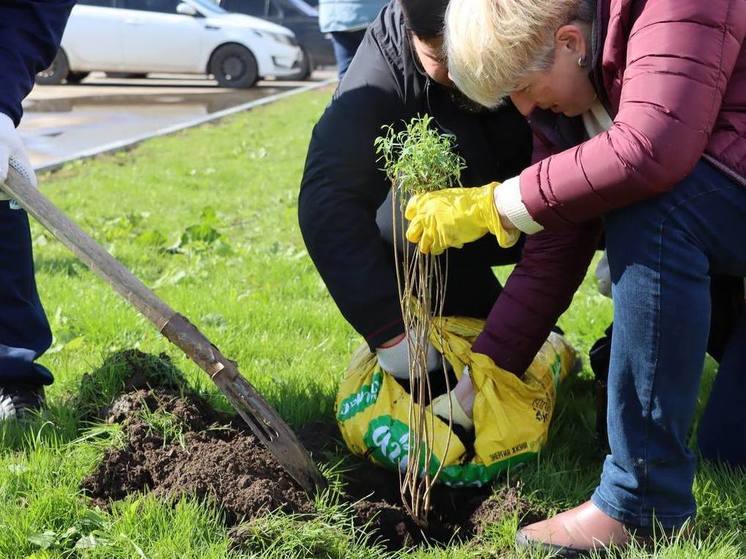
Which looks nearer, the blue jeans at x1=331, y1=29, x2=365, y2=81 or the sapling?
the sapling

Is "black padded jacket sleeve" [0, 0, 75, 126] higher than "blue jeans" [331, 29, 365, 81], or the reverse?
"black padded jacket sleeve" [0, 0, 75, 126]

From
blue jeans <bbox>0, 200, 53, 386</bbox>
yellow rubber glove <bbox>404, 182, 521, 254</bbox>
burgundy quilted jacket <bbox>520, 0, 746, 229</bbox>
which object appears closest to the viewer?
burgundy quilted jacket <bbox>520, 0, 746, 229</bbox>

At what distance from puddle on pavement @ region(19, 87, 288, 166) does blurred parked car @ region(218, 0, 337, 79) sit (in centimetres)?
374

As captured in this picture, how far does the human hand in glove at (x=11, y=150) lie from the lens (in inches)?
104

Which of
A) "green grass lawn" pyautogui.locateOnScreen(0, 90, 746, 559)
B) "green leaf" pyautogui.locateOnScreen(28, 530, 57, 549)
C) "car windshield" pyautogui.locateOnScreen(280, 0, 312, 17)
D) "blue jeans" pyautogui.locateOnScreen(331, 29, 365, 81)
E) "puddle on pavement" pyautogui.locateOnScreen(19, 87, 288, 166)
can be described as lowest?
"car windshield" pyautogui.locateOnScreen(280, 0, 312, 17)

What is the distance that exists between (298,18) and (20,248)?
1562 cm

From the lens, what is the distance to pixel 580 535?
2.31m

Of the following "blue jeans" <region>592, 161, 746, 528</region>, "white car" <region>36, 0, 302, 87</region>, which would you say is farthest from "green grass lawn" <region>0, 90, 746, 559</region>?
"white car" <region>36, 0, 302, 87</region>

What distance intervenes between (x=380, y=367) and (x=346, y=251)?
1.18 ft

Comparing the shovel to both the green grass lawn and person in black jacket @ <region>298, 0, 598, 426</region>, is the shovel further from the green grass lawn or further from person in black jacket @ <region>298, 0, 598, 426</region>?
person in black jacket @ <region>298, 0, 598, 426</region>

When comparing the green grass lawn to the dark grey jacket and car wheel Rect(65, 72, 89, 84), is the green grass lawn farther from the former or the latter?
car wheel Rect(65, 72, 89, 84)

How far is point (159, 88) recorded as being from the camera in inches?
579

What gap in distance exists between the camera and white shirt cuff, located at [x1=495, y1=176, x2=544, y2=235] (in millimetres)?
2176

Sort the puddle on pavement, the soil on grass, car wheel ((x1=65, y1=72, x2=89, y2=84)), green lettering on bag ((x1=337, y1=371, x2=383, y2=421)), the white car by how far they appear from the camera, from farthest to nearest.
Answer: car wheel ((x1=65, y1=72, x2=89, y2=84)), the white car, the puddle on pavement, green lettering on bag ((x1=337, y1=371, x2=383, y2=421)), the soil on grass
